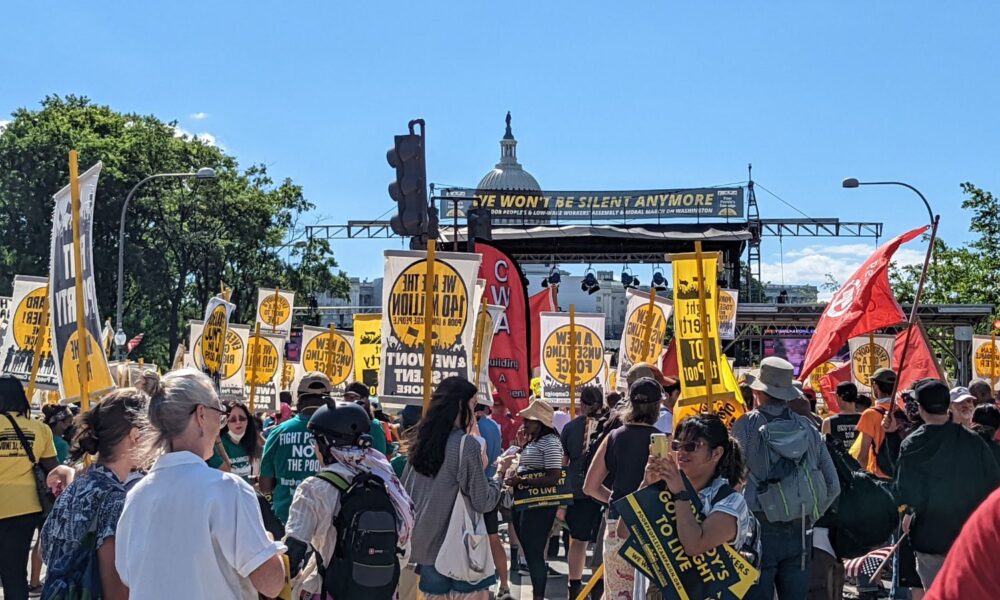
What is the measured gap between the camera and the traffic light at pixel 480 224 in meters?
14.7

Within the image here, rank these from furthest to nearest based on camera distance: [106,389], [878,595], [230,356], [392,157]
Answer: [230,356] → [392,157] → [878,595] → [106,389]

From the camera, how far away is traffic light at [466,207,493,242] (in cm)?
1468

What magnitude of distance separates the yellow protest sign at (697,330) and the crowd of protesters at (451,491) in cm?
29

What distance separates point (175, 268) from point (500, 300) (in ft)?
125

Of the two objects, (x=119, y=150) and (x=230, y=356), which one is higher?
(x=119, y=150)

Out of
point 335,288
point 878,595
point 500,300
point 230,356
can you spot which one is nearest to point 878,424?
point 878,595

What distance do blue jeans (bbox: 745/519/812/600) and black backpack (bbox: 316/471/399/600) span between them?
7.60ft

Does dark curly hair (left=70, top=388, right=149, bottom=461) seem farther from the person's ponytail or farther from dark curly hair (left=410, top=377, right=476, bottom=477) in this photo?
the person's ponytail

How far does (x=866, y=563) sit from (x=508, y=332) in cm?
686

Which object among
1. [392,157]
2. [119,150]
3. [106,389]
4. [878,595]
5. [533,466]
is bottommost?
[878,595]

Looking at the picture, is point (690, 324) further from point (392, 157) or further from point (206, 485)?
point (206, 485)

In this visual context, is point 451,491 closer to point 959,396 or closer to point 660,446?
point 660,446

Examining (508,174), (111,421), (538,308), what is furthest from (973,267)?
(508,174)

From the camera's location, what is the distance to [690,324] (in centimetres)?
1155
